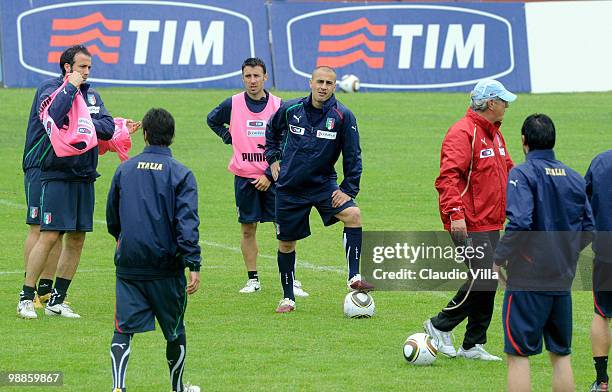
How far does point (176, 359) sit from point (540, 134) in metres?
2.99

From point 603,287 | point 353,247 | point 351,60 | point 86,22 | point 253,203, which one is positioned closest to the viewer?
point 603,287

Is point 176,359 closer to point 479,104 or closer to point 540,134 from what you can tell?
point 540,134

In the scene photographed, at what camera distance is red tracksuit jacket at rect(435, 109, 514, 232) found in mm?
9789

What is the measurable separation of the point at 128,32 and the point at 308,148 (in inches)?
683

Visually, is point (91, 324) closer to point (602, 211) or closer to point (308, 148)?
point (308, 148)

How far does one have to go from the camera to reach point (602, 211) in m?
9.02

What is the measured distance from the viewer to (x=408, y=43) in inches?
1144

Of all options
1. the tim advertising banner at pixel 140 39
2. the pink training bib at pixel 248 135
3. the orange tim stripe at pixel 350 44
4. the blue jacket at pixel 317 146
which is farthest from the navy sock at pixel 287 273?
the orange tim stripe at pixel 350 44

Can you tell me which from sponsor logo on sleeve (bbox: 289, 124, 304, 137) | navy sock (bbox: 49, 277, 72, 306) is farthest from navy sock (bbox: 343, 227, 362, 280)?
navy sock (bbox: 49, 277, 72, 306)

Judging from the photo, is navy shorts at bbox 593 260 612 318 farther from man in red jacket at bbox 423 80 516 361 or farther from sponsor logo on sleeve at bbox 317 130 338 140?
sponsor logo on sleeve at bbox 317 130 338 140

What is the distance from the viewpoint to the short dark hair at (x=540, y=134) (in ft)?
26.9

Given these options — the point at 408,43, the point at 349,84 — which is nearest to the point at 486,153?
the point at 349,84

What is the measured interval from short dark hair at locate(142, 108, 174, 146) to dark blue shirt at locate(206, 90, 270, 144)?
490cm

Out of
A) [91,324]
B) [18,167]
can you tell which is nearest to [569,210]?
[91,324]
